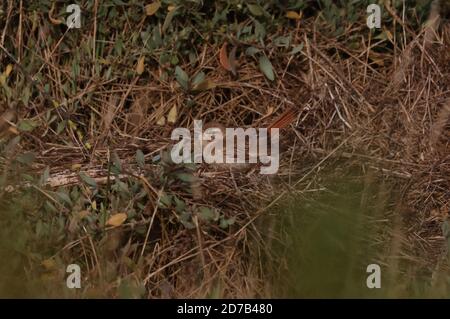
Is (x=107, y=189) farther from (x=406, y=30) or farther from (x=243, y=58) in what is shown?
(x=406, y=30)

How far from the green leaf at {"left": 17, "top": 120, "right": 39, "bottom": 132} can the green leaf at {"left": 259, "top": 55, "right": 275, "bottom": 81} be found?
109 centimetres

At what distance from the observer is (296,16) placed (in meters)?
4.10

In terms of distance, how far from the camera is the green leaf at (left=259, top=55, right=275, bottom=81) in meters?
4.01

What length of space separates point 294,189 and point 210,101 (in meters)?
0.64

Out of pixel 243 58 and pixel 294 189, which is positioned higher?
pixel 243 58

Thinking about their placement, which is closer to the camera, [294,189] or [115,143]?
[294,189]

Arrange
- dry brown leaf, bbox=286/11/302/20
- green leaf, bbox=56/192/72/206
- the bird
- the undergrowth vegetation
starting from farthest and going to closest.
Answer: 1. dry brown leaf, bbox=286/11/302/20
2. the bird
3. green leaf, bbox=56/192/72/206
4. the undergrowth vegetation

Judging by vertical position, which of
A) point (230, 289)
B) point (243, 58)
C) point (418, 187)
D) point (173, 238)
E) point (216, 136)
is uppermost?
point (243, 58)

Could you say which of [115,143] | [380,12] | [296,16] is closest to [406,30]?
[380,12]

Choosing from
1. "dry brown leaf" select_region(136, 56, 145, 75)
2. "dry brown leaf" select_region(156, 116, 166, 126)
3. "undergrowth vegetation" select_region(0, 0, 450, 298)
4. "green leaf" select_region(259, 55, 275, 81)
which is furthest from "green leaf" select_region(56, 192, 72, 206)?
"green leaf" select_region(259, 55, 275, 81)

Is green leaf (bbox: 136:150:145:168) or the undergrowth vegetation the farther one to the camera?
green leaf (bbox: 136:150:145:168)

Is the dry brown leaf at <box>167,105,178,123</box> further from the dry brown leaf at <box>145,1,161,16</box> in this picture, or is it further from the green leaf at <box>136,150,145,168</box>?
the dry brown leaf at <box>145,1,161,16</box>

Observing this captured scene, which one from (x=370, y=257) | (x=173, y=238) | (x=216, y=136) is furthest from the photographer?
(x=216, y=136)

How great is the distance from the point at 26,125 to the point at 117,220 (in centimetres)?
77
